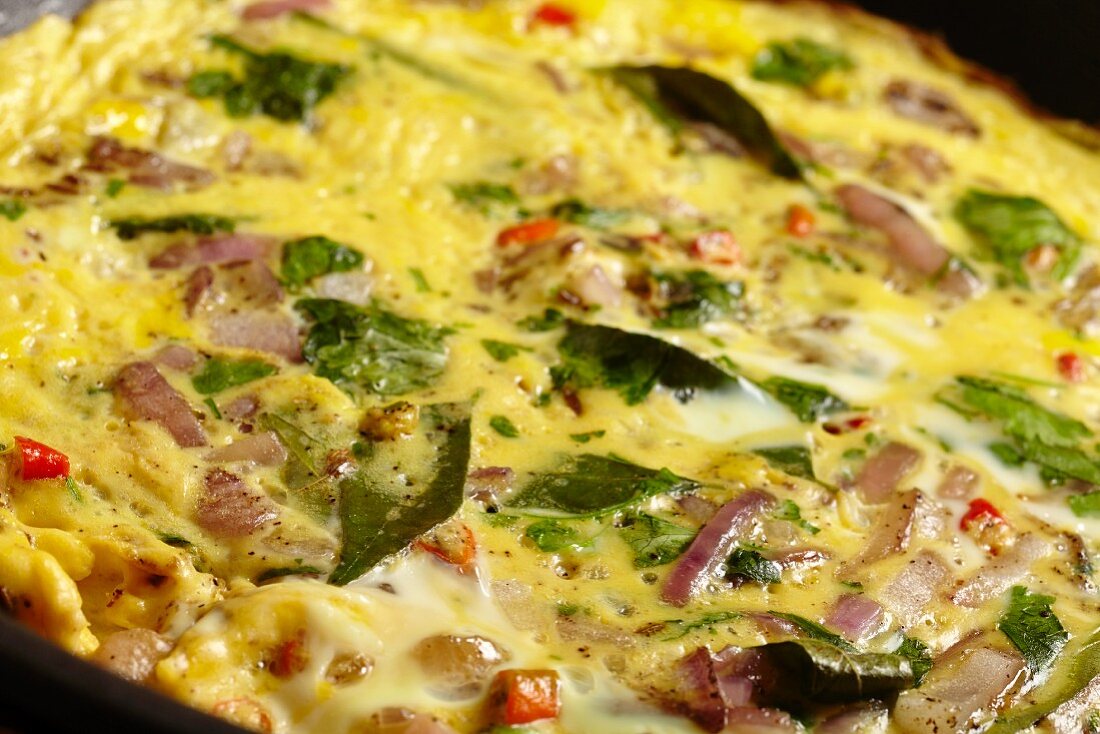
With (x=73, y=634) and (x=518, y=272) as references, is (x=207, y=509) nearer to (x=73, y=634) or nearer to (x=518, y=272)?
(x=73, y=634)

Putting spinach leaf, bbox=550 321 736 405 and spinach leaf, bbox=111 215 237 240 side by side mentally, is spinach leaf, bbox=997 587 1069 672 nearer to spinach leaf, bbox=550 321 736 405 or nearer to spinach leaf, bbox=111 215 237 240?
spinach leaf, bbox=550 321 736 405

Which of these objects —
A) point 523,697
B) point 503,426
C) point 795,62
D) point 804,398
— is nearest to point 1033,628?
point 804,398

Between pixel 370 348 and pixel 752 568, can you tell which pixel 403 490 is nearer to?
pixel 370 348

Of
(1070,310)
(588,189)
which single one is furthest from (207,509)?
(1070,310)

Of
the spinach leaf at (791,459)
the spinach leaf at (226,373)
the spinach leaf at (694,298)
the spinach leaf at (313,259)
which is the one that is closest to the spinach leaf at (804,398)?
the spinach leaf at (791,459)

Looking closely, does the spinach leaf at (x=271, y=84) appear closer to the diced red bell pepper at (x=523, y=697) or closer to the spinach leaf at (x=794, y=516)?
the spinach leaf at (x=794, y=516)

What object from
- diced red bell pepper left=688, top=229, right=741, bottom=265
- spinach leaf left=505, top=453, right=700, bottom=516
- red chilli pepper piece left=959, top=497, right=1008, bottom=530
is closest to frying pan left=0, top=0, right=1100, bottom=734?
diced red bell pepper left=688, top=229, right=741, bottom=265

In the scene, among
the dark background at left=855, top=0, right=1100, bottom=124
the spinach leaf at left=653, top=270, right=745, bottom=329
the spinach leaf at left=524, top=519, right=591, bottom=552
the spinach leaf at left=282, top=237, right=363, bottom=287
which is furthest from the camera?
the dark background at left=855, top=0, right=1100, bottom=124
